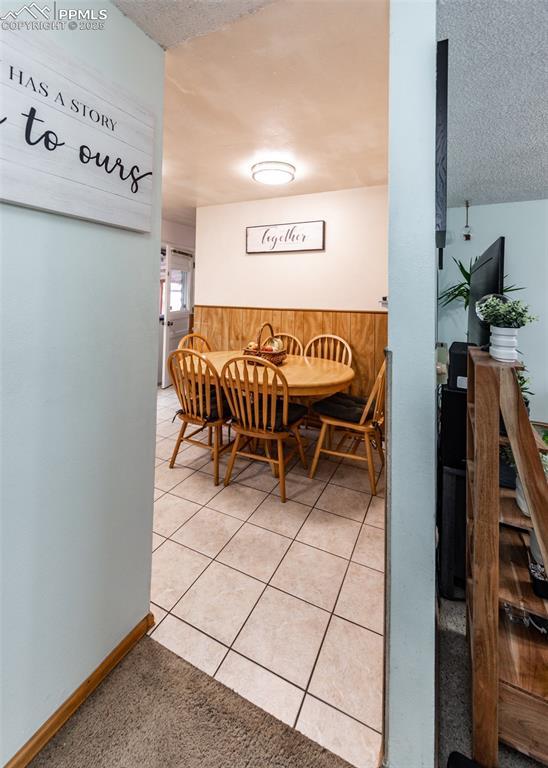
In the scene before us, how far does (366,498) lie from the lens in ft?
7.89

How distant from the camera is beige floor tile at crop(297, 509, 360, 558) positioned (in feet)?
6.27

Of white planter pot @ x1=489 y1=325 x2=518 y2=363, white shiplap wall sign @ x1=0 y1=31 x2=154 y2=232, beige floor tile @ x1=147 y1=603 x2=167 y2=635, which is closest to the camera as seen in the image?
white shiplap wall sign @ x1=0 y1=31 x2=154 y2=232

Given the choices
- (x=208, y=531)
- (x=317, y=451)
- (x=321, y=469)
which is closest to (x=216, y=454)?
(x=208, y=531)

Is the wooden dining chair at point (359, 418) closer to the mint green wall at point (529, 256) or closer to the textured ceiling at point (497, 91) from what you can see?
the textured ceiling at point (497, 91)

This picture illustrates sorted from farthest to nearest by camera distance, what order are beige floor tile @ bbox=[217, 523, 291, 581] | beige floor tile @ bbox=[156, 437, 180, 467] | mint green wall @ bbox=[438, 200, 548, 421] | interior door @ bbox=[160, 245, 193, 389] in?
interior door @ bbox=[160, 245, 193, 389]
mint green wall @ bbox=[438, 200, 548, 421]
beige floor tile @ bbox=[156, 437, 180, 467]
beige floor tile @ bbox=[217, 523, 291, 581]

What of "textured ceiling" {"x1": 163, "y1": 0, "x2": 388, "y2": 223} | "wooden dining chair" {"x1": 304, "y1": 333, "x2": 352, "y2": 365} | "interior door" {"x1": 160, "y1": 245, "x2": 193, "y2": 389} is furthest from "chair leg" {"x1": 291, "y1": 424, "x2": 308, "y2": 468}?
"interior door" {"x1": 160, "y1": 245, "x2": 193, "y2": 389}

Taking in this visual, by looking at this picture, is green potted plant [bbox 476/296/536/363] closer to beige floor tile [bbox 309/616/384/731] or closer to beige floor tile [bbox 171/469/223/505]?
beige floor tile [bbox 309/616/384/731]

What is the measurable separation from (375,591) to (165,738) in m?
0.99

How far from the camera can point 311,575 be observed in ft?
5.60

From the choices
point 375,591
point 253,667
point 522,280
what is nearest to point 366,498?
point 375,591

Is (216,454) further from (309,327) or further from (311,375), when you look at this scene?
(309,327)

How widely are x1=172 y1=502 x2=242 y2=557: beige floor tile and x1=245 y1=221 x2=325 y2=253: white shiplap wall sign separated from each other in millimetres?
2783

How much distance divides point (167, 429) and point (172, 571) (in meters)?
2.05

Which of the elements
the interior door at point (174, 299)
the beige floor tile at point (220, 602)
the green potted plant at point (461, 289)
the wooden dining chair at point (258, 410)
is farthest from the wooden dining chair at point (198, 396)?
the green potted plant at point (461, 289)
